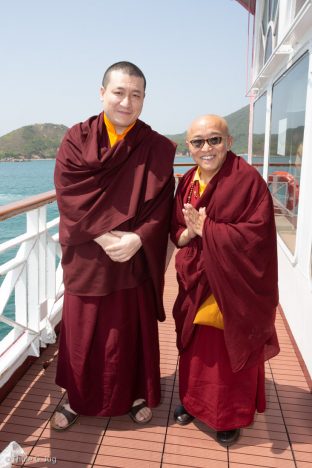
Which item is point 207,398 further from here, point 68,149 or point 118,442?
point 68,149

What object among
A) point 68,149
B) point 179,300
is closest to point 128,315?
point 179,300

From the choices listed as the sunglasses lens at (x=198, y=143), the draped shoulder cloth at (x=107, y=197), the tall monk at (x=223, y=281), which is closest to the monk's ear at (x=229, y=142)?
the tall monk at (x=223, y=281)

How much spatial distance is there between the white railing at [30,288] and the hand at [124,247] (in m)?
0.63

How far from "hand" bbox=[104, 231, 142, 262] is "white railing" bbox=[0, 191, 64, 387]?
2.06 ft

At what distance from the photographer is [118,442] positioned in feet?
6.62

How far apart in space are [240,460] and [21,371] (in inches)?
56.4

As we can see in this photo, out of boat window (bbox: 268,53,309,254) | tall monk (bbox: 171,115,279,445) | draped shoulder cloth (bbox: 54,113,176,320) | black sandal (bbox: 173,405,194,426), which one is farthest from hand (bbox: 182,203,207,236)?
boat window (bbox: 268,53,309,254)

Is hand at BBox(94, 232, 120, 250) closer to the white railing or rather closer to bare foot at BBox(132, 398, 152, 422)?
the white railing

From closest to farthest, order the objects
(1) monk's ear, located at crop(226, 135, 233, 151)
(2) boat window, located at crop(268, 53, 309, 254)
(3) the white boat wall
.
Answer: (1) monk's ear, located at crop(226, 135, 233, 151) < (3) the white boat wall < (2) boat window, located at crop(268, 53, 309, 254)

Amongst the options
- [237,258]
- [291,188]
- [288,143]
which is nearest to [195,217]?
[237,258]

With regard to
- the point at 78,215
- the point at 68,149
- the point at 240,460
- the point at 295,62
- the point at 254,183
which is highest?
the point at 295,62

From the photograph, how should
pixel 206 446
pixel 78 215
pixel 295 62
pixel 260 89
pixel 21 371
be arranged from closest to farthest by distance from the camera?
pixel 78 215 < pixel 206 446 < pixel 21 371 < pixel 295 62 < pixel 260 89

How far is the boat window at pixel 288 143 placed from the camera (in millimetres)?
3267

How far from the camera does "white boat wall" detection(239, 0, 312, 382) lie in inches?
112
